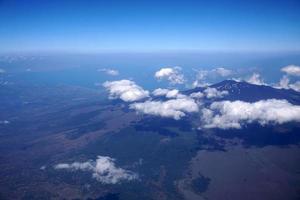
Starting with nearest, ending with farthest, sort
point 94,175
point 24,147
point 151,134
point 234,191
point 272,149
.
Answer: point 234,191
point 94,175
point 272,149
point 24,147
point 151,134

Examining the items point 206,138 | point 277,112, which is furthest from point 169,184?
point 277,112

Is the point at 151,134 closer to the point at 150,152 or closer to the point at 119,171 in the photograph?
the point at 150,152

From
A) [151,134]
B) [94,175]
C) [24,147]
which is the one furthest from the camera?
[151,134]

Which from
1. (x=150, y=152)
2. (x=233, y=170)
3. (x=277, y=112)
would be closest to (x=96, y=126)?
(x=150, y=152)

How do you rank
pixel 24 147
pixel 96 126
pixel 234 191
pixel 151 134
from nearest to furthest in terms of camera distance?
pixel 234 191
pixel 24 147
pixel 151 134
pixel 96 126

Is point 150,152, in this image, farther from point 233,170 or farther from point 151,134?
point 233,170

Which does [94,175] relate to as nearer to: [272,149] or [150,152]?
[150,152]

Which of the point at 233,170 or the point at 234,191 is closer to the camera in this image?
the point at 234,191

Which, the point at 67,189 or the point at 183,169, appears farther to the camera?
the point at 183,169

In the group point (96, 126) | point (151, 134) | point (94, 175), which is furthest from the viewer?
point (96, 126)

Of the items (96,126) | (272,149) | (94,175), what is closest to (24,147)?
(96,126)
